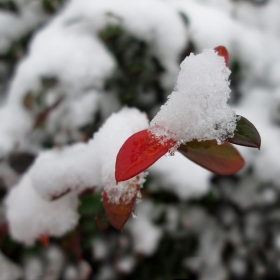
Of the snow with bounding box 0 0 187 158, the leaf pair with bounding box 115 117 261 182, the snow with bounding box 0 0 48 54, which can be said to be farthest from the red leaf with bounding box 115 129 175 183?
the snow with bounding box 0 0 48 54

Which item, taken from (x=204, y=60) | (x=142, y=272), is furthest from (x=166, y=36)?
(x=142, y=272)

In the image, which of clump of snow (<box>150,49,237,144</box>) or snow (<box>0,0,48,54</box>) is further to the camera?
snow (<box>0,0,48,54</box>)

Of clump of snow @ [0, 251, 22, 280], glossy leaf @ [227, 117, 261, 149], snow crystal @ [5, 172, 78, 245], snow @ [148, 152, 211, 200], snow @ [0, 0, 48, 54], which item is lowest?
clump of snow @ [0, 251, 22, 280]

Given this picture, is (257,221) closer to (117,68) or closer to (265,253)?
(265,253)

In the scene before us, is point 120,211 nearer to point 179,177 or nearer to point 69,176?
point 69,176

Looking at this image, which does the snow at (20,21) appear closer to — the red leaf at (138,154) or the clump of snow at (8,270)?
the clump of snow at (8,270)

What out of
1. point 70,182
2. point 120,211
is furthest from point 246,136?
point 70,182

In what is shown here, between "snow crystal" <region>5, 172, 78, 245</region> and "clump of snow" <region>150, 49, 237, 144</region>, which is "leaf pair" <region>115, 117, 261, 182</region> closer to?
"clump of snow" <region>150, 49, 237, 144</region>

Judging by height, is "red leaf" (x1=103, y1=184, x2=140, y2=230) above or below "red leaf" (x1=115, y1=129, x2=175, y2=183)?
below
